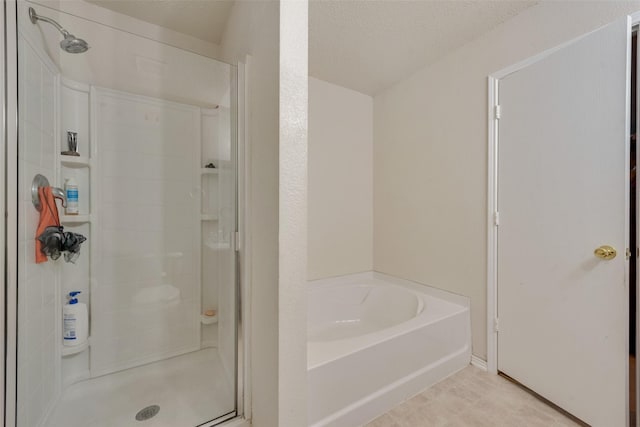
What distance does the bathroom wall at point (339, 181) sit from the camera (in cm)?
238

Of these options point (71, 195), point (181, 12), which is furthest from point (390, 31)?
point (71, 195)

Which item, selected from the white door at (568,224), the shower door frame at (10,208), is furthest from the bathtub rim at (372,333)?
the shower door frame at (10,208)

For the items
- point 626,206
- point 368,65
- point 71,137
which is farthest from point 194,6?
point 626,206

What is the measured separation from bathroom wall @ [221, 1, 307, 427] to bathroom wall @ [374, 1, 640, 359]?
137 centimetres

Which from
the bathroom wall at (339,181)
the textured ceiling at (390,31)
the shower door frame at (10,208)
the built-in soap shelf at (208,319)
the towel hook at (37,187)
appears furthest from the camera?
the bathroom wall at (339,181)

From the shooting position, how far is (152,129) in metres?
1.74

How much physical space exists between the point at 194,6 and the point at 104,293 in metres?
1.80

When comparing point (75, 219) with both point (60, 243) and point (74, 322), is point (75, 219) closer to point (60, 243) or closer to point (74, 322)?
point (60, 243)

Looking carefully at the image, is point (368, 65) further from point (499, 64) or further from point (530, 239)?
point (530, 239)

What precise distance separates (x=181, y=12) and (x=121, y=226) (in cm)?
136

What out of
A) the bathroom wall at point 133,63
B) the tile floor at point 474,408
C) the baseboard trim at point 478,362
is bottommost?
the tile floor at point 474,408

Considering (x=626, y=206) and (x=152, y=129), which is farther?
(x=152, y=129)

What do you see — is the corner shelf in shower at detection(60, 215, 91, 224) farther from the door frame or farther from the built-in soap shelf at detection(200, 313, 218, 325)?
the door frame

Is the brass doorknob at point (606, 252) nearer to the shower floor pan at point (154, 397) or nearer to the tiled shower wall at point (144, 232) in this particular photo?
the shower floor pan at point (154, 397)
